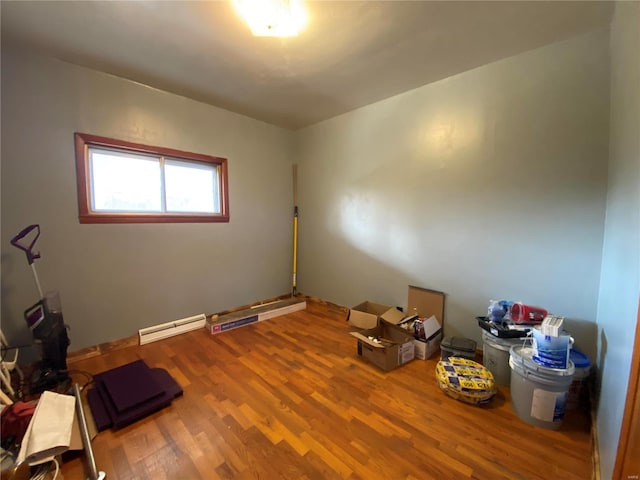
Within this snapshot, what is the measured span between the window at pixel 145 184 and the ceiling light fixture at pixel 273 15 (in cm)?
172

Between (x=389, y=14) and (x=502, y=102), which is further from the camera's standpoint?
(x=502, y=102)

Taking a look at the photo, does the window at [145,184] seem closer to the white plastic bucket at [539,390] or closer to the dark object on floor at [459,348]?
the dark object on floor at [459,348]

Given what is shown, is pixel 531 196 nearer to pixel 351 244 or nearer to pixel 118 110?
pixel 351 244

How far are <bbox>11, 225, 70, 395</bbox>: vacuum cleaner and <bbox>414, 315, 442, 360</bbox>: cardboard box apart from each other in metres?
2.88

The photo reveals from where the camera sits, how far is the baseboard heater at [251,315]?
2.91 m

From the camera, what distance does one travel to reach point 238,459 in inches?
53.9

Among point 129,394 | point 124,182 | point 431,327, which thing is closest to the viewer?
point 129,394

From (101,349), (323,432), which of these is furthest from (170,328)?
(323,432)

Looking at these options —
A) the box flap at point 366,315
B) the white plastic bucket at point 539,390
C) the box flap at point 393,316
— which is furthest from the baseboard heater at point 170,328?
the white plastic bucket at point 539,390

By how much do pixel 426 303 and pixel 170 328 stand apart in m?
2.74

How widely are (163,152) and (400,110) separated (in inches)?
101

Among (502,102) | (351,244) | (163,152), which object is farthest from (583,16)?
(163,152)

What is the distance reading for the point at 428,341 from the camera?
2365mm

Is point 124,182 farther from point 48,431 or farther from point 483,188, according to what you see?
point 483,188
